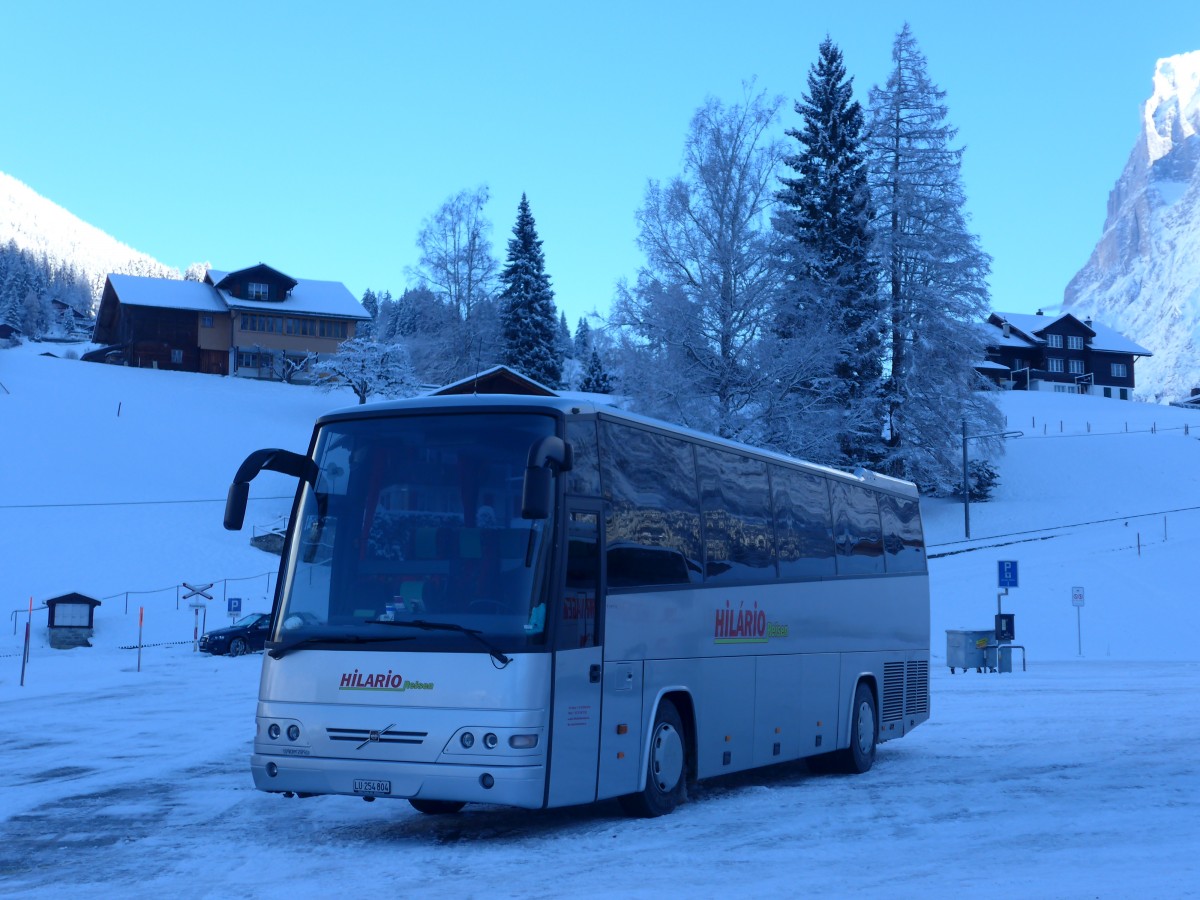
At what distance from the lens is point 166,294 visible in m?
94.9

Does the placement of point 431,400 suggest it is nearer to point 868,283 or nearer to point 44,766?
point 44,766

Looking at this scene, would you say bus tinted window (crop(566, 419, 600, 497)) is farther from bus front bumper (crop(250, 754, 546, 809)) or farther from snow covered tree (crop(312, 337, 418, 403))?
snow covered tree (crop(312, 337, 418, 403))

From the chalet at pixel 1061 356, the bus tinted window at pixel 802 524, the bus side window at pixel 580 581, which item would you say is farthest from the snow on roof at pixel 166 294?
the bus side window at pixel 580 581

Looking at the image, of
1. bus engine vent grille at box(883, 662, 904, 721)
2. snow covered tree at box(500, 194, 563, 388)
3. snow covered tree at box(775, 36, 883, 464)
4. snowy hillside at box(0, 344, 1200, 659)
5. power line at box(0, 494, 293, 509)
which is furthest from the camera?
snow covered tree at box(500, 194, 563, 388)

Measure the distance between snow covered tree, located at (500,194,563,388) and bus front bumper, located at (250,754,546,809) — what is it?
71.8 m

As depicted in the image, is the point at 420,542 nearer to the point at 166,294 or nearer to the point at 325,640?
the point at 325,640

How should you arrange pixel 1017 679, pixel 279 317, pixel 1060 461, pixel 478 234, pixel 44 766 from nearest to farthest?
pixel 44 766 → pixel 1017 679 → pixel 1060 461 → pixel 478 234 → pixel 279 317

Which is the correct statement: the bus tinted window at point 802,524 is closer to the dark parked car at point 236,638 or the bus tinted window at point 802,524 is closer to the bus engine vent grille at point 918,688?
the bus engine vent grille at point 918,688

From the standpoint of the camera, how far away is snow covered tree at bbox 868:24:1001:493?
52.2 m

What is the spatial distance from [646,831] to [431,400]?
140 inches

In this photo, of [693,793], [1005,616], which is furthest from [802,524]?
[1005,616]

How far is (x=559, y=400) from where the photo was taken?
1026cm

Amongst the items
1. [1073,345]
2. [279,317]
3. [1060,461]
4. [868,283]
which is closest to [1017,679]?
[868,283]

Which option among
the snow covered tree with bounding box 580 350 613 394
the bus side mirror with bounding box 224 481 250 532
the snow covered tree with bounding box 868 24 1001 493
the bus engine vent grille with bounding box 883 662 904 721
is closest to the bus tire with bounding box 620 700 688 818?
the bus side mirror with bounding box 224 481 250 532
